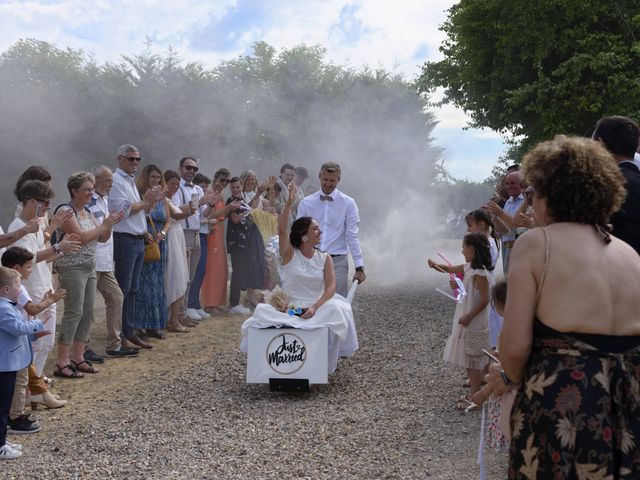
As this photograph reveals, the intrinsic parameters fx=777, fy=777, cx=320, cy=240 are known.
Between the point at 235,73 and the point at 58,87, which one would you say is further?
the point at 235,73

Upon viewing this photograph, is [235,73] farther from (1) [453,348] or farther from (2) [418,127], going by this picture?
(1) [453,348]

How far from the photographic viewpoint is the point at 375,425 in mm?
6012

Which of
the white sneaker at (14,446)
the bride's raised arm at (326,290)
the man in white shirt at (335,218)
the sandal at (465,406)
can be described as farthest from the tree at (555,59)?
the white sneaker at (14,446)

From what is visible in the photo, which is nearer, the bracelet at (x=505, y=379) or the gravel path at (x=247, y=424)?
the bracelet at (x=505, y=379)

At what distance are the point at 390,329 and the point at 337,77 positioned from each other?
98.8 feet

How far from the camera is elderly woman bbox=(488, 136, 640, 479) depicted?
251cm

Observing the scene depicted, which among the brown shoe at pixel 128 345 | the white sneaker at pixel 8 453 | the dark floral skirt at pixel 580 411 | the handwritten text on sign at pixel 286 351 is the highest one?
the dark floral skirt at pixel 580 411

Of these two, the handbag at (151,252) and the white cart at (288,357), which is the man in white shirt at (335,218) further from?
the handbag at (151,252)

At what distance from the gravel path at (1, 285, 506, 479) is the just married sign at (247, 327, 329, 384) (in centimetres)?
21

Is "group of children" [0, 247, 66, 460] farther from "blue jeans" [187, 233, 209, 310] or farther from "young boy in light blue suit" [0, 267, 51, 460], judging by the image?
"blue jeans" [187, 233, 209, 310]

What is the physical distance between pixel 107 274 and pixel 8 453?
3.26m

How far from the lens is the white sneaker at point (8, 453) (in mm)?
5293

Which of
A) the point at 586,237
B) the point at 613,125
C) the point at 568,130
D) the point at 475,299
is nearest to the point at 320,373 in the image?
the point at 475,299

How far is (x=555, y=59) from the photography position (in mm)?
15234
